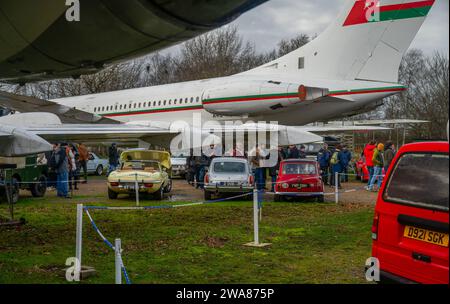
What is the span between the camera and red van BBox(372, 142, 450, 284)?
5633mm

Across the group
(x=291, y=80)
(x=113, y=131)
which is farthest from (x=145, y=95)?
(x=113, y=131)

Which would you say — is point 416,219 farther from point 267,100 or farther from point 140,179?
point 267,100

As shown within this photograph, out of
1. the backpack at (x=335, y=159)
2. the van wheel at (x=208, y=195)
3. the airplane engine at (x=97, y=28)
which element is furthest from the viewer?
the backpack at (x=335, y=159)

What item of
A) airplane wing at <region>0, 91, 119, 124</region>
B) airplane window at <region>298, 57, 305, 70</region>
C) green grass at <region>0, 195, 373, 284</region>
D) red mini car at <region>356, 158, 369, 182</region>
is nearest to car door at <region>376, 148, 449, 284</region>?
green grass at <region>0, 195, 373, 284</region>

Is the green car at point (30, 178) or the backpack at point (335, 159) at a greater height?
the backpack at point (335, 159)

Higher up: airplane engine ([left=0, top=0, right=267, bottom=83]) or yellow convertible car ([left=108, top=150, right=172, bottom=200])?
airplane engine ([left=0, top=0, right=267, bottom=83])

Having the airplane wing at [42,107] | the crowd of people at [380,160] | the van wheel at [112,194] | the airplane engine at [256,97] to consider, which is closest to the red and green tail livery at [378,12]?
the airplane engine at [256,97]

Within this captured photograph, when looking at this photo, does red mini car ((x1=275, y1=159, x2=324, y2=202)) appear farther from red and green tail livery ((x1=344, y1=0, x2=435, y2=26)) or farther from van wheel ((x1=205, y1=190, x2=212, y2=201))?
red and green tail livery ((x1=344, y1=0, x2=435, y2=26))

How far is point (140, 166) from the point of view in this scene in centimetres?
1966

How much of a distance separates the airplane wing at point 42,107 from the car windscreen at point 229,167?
15.1 ft

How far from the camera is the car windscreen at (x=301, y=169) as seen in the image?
1892 centimetres

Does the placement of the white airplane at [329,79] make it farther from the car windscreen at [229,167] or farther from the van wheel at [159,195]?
the van wheel at [159,195]

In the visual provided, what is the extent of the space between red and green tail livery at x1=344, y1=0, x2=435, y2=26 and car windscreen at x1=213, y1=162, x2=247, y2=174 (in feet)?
26.9
